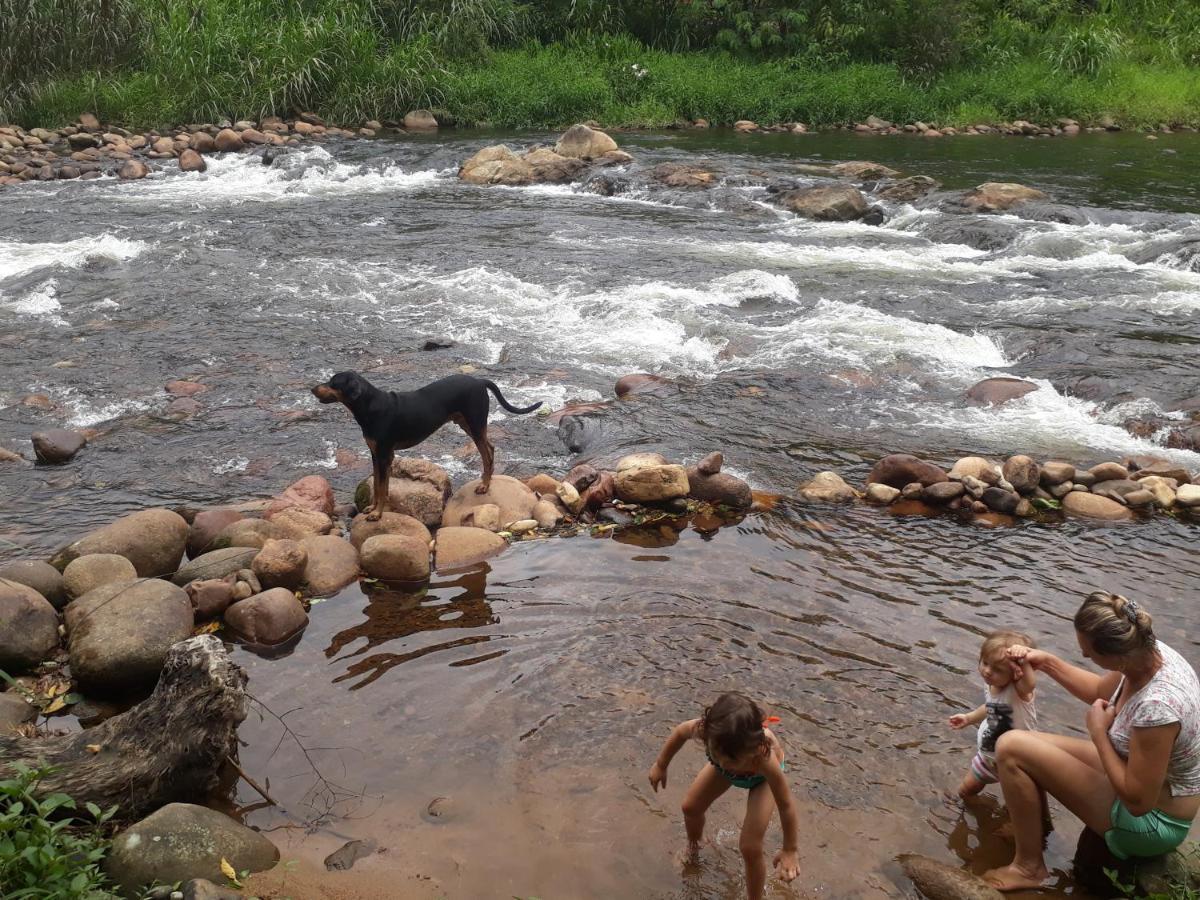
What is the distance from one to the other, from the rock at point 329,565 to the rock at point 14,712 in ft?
4.96

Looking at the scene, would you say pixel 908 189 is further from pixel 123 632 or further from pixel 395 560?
pixel 123 632

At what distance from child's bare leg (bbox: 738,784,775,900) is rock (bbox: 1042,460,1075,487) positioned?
4.18m

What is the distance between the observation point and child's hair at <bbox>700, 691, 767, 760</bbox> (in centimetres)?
328

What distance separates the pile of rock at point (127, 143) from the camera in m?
17.7

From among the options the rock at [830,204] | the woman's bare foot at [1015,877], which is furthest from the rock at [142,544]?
the rock at [830,204]

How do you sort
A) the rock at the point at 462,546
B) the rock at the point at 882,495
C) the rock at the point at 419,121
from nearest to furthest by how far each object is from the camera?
the rock at the point at 462,546 < the rock at the point at 882,495 < the rock at the point at 419,121

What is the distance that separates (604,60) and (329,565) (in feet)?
74.5

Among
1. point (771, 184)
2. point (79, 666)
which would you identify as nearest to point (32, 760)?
point (79, 666)

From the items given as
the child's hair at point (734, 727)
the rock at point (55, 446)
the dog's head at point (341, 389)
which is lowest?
the rock at point (55, 446)

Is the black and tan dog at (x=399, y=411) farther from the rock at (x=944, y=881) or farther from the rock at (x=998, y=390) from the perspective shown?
the rock at (x=998, y=390)

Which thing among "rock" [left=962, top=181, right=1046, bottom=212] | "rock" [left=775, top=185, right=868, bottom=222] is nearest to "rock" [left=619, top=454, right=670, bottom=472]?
"rock" [left=775, top=185, right=868, bottom=222]

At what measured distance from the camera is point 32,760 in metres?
3.64

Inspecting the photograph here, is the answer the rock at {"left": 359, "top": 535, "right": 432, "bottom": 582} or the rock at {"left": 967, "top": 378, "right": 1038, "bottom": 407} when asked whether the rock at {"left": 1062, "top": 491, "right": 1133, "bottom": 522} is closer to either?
the rock at {"left": 967, "top": 378, "right": 1038, "bottom": 407}

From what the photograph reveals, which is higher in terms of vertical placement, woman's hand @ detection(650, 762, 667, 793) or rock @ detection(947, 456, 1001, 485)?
woman's hand @ detection(650, 762, 667, 793)
